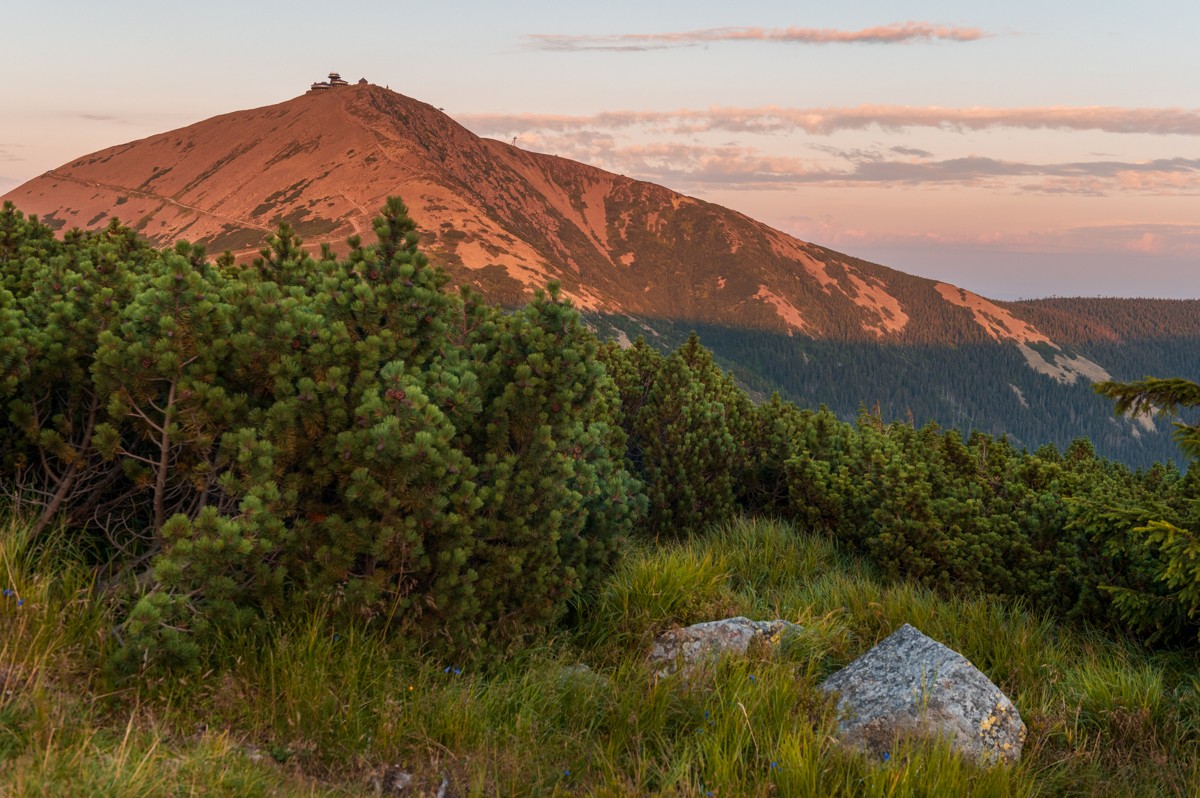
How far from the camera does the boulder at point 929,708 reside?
15.0 ft

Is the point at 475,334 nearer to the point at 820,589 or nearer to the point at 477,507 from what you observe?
the point at 477,507

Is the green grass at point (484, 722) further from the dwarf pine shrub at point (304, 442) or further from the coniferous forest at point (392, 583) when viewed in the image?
the dwarf pine shrub at point (304, 442)

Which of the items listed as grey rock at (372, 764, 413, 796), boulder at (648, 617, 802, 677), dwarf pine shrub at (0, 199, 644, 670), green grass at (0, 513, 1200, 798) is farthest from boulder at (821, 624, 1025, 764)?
grey rock at (372, 764, 413, 796)

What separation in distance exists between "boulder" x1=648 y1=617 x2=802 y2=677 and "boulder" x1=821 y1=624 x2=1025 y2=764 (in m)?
0.55

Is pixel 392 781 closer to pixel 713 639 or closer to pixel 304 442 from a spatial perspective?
pixel 304 442

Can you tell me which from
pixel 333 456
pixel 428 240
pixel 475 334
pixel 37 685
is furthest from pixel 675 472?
pixel 428 240

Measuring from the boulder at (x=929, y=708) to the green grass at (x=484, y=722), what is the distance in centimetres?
16

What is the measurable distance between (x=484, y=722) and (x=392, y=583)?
1055mm

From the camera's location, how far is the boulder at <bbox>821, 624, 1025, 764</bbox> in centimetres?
459

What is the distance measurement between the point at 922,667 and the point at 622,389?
Result: 5.49 m

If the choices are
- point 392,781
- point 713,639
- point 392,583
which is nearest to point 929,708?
point 713,639

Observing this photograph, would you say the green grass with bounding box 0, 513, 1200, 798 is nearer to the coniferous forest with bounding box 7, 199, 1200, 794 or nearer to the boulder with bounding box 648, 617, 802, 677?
the coniferous forest with bounding box 7, 199, 1200, 794

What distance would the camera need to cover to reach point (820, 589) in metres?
7.09

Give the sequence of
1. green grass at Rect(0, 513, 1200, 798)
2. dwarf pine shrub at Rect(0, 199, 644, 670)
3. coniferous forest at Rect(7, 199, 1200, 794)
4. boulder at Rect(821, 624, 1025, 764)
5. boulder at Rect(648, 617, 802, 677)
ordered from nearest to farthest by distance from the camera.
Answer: green grass at Rect(0, 513, 1200, 798), coniferous forest at Rect(7, 199, 1200, 794), dwarf pine shrub at Rect(0, 199, 644, 670), boulder at Rect(821, 624, 1025, 764), boulder at Rect(648, 617, 802, 677)
